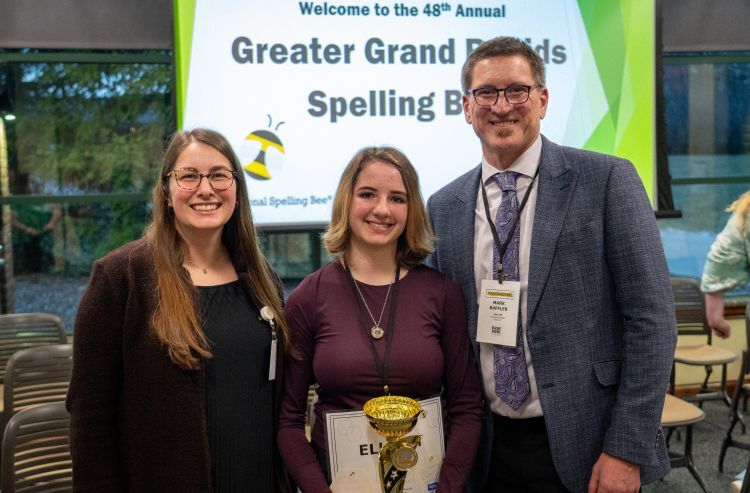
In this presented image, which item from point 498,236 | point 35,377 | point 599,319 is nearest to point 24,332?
point 35,377

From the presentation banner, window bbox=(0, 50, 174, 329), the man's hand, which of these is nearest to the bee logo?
the presentation banner

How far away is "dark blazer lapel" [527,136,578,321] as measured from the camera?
5.80 ft

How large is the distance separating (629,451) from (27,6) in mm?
4666

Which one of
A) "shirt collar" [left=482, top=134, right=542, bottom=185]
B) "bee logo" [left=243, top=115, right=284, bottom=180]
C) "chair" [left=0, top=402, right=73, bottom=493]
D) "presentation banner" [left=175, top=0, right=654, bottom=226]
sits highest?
"presentation banner" [left=175, top=0, right=654, bottom=226]

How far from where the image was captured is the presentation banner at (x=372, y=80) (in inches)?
162

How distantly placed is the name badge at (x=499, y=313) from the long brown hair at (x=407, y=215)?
0.23 m

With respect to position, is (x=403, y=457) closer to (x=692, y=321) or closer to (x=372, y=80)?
(x=372, y=80)

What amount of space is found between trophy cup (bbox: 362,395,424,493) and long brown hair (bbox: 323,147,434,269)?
439 mm

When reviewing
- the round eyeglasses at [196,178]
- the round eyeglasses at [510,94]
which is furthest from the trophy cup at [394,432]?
the round eyeglasses at [510,94]

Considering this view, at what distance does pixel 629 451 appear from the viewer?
5.49 feet

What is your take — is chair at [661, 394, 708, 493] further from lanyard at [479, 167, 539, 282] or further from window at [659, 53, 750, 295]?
window at [659, 53, 750, 295]

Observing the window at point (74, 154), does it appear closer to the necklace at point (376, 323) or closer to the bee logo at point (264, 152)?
the bee logo at point (264, 152)

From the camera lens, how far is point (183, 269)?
5.82 feet

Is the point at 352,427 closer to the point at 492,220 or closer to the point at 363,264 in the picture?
the point at 363,264
